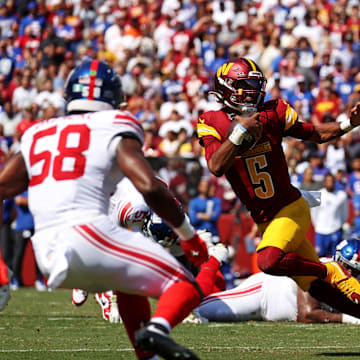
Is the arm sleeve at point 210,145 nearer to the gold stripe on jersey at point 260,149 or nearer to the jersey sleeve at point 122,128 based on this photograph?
the gold stripe on jersey at point 260,149

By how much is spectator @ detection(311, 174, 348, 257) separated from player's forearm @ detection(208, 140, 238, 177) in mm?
7010

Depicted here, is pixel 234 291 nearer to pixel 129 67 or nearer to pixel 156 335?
pixel 156 335

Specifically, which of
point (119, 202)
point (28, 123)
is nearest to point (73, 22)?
point (28, 123)

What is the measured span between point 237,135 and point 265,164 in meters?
0.73

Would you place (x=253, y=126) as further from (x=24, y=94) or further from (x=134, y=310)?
(x=24, y=94)

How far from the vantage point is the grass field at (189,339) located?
536cm

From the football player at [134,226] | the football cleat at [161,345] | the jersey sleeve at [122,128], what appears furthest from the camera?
the football player at [134,226]

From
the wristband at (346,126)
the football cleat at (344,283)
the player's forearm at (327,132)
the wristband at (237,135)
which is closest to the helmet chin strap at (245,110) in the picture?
the player's forearm at (327,132)

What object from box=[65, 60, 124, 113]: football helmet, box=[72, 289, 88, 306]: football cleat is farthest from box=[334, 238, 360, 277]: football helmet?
box=[65, 60, 124, 113]: football helmet

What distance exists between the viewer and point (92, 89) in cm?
421

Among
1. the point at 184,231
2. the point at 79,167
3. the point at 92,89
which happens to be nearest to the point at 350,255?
the point at 184,231

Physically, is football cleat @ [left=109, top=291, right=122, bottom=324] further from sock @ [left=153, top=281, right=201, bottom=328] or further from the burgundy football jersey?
sock @ [left=153, top=281, right=201, bottom=328]

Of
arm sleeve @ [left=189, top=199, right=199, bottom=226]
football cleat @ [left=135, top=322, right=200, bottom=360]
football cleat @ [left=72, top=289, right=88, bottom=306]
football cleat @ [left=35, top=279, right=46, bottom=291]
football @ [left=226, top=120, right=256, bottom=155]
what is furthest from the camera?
football cleat @ [left=35, top=279, right=46, bottom=291]

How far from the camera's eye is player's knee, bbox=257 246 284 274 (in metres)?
5.47
